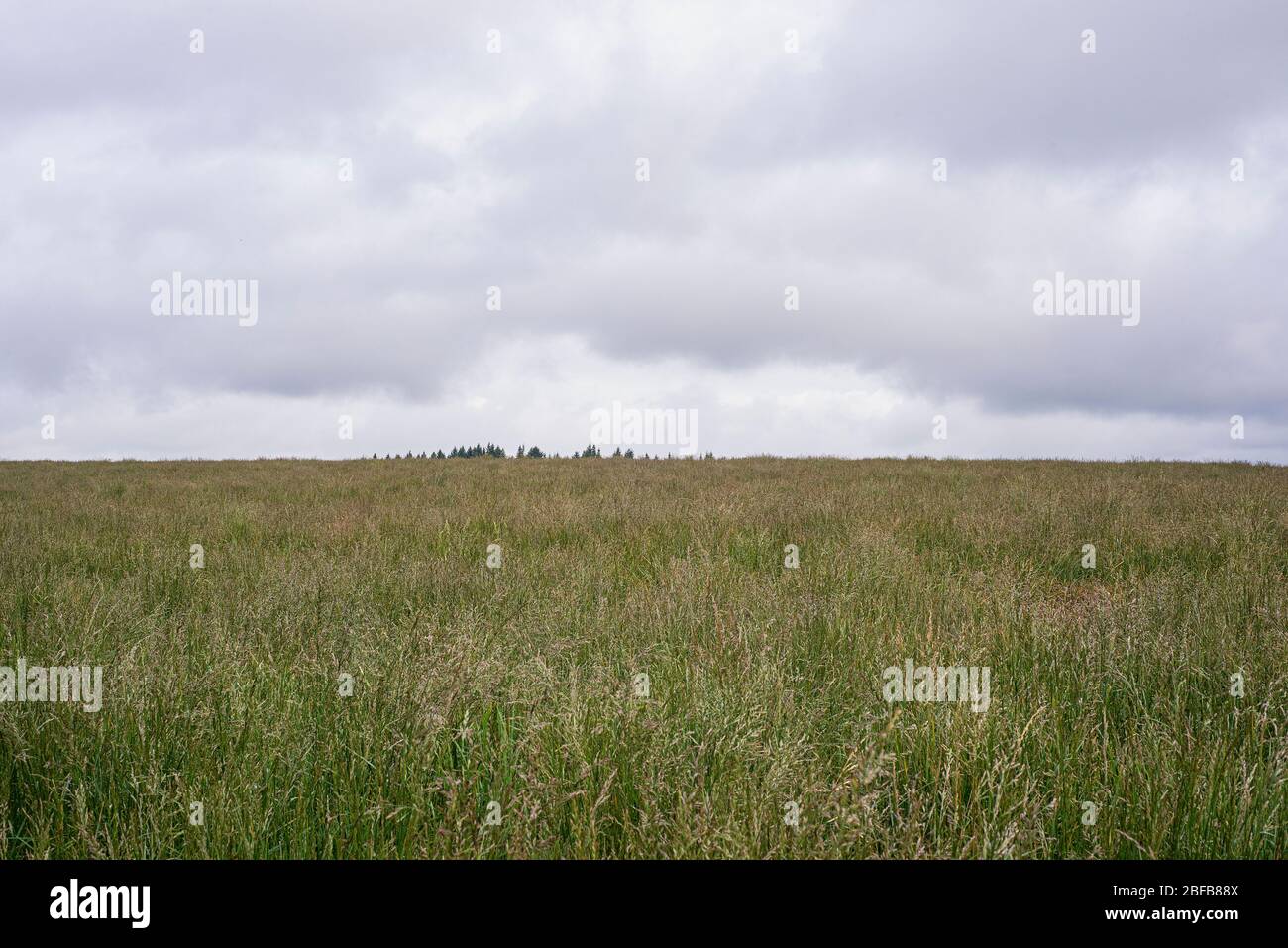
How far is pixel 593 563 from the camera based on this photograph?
239 inches

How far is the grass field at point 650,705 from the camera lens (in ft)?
6.99

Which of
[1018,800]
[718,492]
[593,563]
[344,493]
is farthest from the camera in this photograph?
[344,493]

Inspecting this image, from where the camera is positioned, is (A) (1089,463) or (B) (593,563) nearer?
(B) (593,563)

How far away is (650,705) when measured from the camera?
277 centimetres

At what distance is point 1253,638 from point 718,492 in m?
8.53

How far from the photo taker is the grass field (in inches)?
83.9

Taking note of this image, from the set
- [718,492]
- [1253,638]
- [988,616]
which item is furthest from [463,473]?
[1253,638]

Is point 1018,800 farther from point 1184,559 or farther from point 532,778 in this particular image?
point 1184,559

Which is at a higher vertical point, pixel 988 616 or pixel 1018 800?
pixel 988 616
